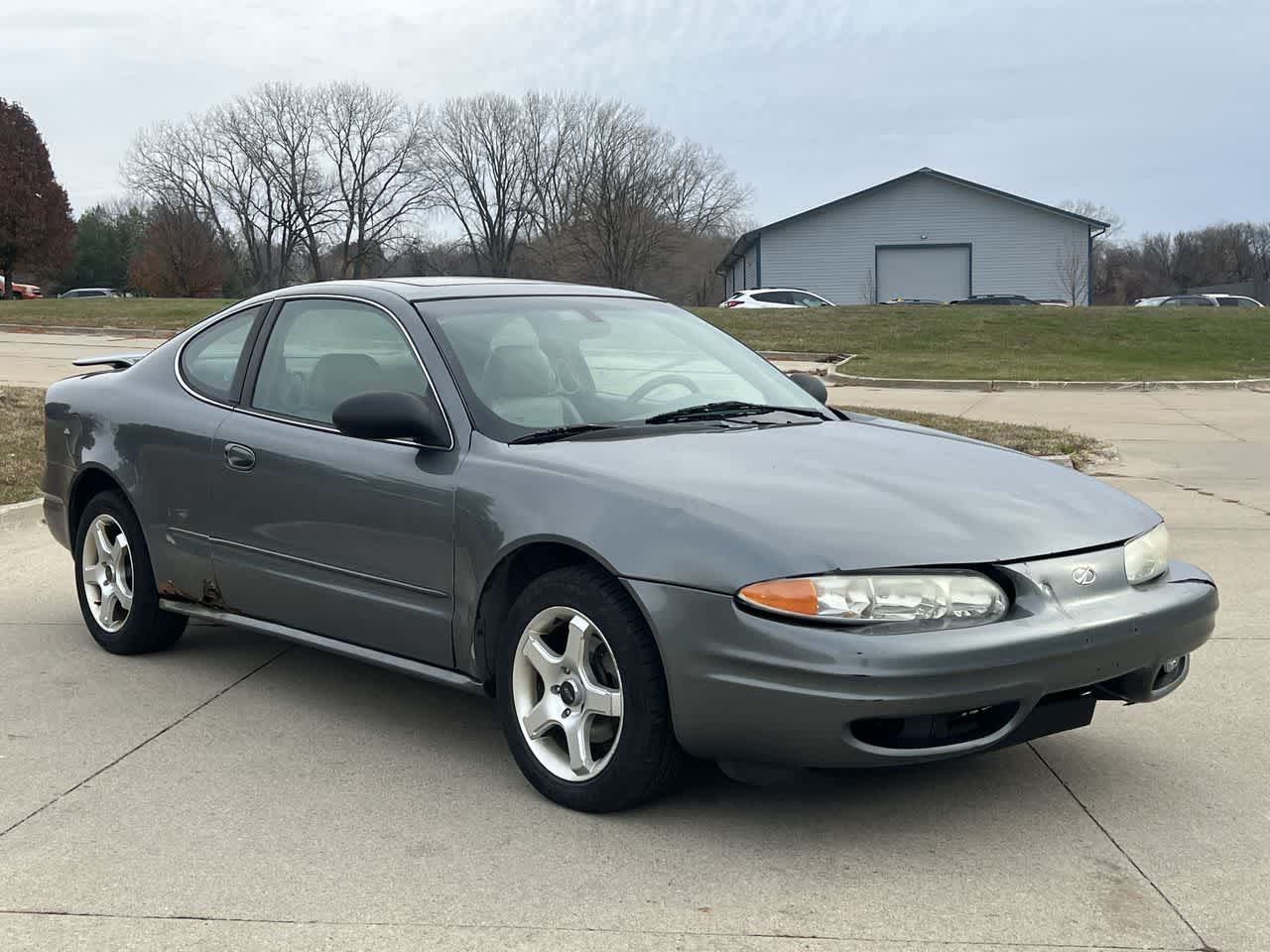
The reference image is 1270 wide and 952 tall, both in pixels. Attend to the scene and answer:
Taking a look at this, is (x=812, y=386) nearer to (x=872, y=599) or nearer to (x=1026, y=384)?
(x=872, y=599)

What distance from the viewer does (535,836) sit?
3.65 meters

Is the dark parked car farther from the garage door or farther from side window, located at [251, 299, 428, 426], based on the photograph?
side window, located at [251, 299, 428, 426]

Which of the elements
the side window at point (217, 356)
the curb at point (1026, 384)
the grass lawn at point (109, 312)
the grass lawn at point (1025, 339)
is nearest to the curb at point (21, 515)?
the side window at point (217, 356)

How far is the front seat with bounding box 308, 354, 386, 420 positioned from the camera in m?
4.62

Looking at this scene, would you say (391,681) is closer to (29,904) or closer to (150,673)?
(150,673)

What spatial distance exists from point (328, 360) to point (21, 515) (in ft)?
16.8

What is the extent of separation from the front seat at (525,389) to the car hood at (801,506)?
0.73ft

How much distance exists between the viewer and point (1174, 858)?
3.49 meters

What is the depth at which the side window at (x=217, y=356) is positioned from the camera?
17.0ft

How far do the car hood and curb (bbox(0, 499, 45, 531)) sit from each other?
19.8ft

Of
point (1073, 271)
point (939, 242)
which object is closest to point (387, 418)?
point (939, 242)

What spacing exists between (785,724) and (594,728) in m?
0.67

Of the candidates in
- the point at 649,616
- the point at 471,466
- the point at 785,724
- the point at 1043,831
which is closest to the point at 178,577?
the point at 471,466

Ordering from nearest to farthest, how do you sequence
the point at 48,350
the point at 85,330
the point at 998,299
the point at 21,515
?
1. the point at 21,515
2. the point at 48,350
3. the point at 85,330
4. the point at 998,299
